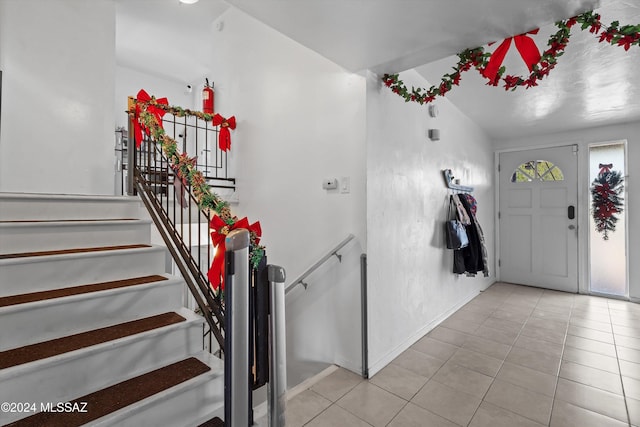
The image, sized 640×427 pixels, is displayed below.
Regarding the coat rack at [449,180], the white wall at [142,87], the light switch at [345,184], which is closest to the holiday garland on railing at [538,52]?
the light switch at [345,184]

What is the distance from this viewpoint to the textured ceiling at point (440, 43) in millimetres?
1531

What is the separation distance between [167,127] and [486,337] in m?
5.85

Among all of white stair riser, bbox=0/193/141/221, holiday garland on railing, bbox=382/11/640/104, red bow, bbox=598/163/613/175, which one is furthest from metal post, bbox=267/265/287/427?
red bow, bbox=598/163/613/175

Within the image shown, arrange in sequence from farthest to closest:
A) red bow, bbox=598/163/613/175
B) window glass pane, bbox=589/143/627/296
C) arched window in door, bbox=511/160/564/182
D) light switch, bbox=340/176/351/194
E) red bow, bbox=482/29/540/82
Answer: arched window in door, bbox=511/160/564/182 < red bow, bbox=598/163/613/175 < window glass pane, bbox=589/143/627/296 < light switch, bbox=340/176/351/194 < red bow, bbox=482/29/540/82

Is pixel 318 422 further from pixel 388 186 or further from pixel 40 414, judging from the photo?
pixel 388 186

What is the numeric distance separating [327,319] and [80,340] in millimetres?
1625

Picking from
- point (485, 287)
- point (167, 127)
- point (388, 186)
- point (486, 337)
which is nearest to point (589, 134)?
point (485, 287)

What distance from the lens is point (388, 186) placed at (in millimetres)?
2490

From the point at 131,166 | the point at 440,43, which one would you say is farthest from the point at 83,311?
the point at 440,43

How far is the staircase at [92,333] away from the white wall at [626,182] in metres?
5.33

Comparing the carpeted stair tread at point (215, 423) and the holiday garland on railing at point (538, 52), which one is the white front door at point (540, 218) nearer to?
the holiday garland on railing at point (538, 52)

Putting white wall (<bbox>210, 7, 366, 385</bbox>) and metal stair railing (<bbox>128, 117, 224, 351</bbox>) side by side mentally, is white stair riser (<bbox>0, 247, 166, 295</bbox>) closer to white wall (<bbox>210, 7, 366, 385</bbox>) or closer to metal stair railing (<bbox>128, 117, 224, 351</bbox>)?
metal stair railing (<bbox>128, 117, 224, 351</bbox>)

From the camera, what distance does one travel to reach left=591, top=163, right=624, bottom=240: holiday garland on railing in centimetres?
422

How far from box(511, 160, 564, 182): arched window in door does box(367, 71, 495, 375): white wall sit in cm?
180
